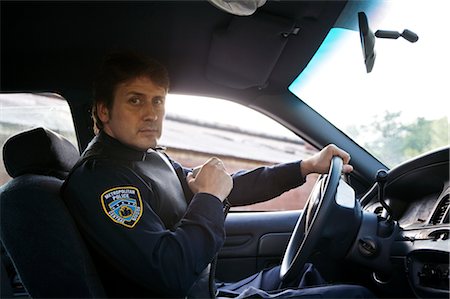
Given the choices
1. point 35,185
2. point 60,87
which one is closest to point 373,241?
point 35,185

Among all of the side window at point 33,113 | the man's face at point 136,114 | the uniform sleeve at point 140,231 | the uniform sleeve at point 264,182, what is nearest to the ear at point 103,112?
the man's face at point 136,114

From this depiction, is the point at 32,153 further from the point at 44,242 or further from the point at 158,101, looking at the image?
the point at 158,101

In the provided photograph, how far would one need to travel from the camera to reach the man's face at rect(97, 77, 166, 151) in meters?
1.50

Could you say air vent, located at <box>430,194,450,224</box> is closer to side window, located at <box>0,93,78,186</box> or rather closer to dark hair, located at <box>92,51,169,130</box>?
dark hair, located at <box>92,51,169,130</box>

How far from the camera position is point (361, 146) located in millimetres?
2072

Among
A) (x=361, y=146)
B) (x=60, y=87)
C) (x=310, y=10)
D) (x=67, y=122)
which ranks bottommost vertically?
(x=67, y=122)

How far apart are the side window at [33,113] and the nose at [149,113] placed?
0.54m

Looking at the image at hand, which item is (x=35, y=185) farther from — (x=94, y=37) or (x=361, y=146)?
(x=361, y=146)

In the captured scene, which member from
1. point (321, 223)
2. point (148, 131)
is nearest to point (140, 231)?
point (148, 131)

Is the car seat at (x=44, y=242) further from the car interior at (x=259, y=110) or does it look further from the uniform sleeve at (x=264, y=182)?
the uniform sleeve at (x=264, y=182)

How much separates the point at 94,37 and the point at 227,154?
1.69 metres

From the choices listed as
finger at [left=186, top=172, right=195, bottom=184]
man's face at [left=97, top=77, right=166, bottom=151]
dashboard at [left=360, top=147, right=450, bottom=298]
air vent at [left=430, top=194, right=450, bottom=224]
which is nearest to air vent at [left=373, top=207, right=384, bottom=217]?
dashboard at [left=360, top=147, right=450, bottom=298]

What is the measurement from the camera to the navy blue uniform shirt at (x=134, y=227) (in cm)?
124

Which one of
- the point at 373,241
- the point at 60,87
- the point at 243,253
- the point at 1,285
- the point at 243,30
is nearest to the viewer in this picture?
the point at 373,241
